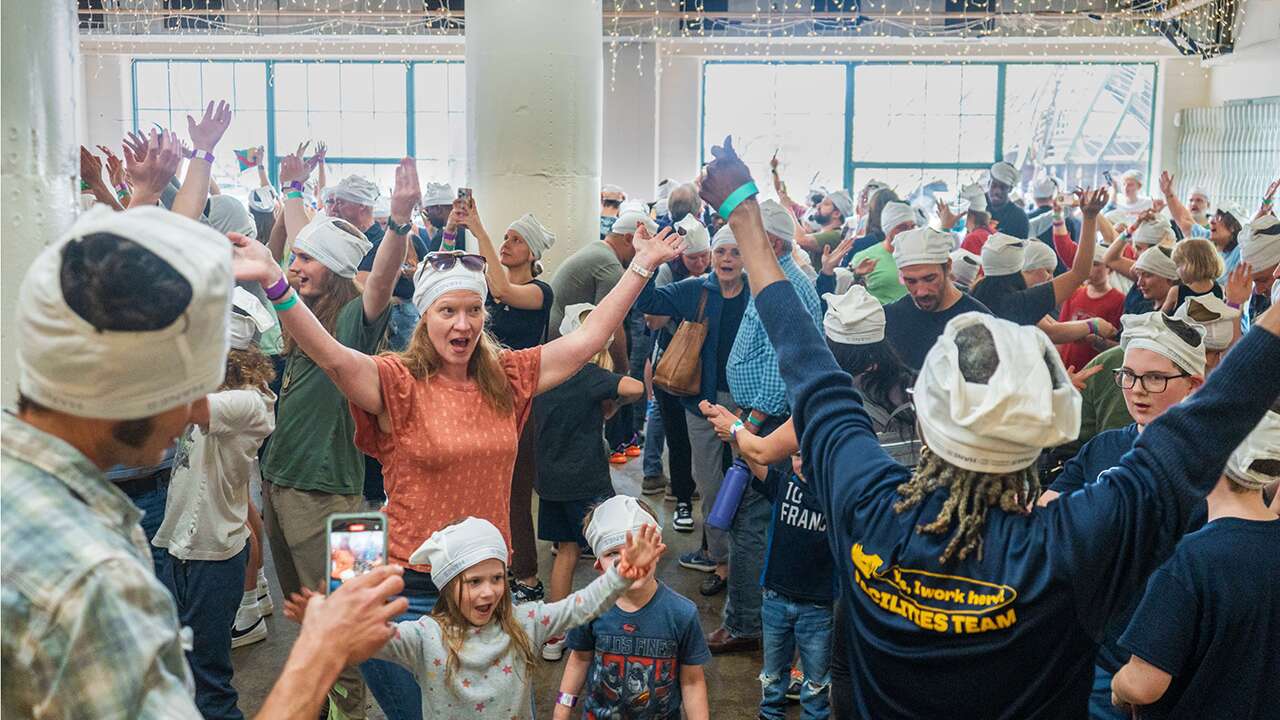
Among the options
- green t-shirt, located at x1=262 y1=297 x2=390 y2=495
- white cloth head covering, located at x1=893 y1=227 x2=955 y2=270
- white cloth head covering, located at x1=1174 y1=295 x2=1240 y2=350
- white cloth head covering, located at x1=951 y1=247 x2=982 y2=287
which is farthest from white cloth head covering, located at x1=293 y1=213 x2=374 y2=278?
white cloth head covering, located at x1=951 y1=247 x2=982 y2=287

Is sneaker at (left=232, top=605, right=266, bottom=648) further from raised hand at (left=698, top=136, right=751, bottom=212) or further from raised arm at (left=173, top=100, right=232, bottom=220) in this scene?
raised hand at (left=698, top=136, right=751, bottom=212)

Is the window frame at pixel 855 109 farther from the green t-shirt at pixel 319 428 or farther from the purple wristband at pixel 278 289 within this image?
the purple wristband at pixel 278 289

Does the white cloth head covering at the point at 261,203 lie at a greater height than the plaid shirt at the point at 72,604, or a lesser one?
greater

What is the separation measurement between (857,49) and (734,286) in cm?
1238

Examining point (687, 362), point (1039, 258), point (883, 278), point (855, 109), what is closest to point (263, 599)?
point (687, 362)

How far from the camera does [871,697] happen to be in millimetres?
1978

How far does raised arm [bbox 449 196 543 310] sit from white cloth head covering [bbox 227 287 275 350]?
1480 mm

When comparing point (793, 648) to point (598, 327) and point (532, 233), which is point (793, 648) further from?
point (532, 233)

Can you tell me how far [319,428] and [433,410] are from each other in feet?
3.65

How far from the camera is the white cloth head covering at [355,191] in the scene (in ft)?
20.5

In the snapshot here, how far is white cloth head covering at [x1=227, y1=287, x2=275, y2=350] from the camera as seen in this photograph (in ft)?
12.0

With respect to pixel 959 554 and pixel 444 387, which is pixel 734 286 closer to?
pixel 444 387

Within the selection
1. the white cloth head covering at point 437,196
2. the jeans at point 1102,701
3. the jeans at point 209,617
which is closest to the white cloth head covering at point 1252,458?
the jeans at point 1102,701

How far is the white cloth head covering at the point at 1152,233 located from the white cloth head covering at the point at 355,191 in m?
4.87
